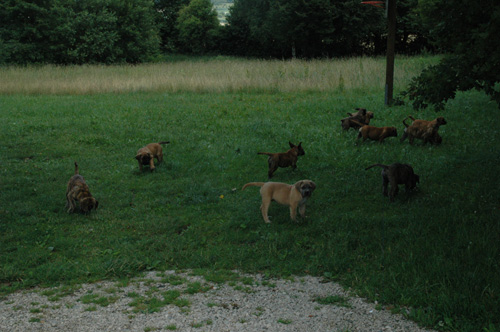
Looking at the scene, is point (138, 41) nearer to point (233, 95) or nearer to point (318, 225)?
point (233, 95)

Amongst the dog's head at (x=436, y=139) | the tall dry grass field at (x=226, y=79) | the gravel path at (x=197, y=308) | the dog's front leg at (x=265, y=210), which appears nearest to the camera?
the gravel path at (x=197, y=308)

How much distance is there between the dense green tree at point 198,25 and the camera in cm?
6109

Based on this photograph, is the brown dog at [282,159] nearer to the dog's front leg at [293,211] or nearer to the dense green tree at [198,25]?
the dog's front leg at [293,211]

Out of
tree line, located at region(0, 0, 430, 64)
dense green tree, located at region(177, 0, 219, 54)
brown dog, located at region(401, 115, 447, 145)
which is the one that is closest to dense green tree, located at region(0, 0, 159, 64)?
tree line, located at region(0, 0, 430, 64)

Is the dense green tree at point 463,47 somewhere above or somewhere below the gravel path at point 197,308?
above

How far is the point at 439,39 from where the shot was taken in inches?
306

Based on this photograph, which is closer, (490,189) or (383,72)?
(490,189)

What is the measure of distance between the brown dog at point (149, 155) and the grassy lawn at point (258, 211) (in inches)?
10.8

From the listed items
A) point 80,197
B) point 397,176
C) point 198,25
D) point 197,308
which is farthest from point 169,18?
point 197,308

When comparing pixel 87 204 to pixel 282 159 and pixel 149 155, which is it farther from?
pixel 282 159

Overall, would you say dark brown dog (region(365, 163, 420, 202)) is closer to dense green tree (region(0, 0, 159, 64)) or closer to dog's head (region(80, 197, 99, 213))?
dog's head (region(80, 197, 99, 213))

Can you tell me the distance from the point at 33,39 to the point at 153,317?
4209cm

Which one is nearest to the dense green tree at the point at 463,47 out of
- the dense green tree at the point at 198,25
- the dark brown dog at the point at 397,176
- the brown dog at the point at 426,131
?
the dark brown dog at the point at 397,176

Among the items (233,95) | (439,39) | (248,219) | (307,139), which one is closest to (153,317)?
(248,219)
